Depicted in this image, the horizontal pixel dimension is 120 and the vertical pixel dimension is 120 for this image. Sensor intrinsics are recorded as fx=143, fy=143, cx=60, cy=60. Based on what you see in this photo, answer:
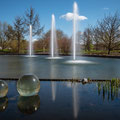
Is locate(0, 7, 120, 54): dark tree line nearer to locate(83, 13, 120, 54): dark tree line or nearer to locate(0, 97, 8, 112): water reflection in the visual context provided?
locate(83, 13, 120, 54): dark tree line

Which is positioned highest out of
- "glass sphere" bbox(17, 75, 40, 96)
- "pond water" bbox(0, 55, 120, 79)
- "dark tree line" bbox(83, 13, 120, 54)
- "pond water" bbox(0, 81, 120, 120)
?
"dark tree line" bbox(83, 13, 120, 54)

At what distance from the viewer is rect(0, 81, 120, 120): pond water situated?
116 inches

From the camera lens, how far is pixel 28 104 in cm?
354

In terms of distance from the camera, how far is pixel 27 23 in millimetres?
39500

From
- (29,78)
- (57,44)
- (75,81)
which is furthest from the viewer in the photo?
(57,44)

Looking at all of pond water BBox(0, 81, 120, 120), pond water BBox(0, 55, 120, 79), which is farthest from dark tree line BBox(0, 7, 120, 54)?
pond water BBox(0, 81, 120, 120)

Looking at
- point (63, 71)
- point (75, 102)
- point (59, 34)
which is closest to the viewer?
point (75, 102)

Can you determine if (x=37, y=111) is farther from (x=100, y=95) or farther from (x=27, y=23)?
(x=27, y=23)

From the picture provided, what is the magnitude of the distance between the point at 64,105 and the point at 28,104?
890 millimetres

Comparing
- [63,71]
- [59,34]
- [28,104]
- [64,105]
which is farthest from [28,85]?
[59,34]

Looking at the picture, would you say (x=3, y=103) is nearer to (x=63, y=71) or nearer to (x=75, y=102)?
(x=75, y=102)

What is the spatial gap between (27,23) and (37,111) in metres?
38.9

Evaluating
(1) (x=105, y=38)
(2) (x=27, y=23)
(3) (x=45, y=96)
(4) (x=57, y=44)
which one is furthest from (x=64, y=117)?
(2) (x=27, y=23)

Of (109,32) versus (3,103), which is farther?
(109,32)
